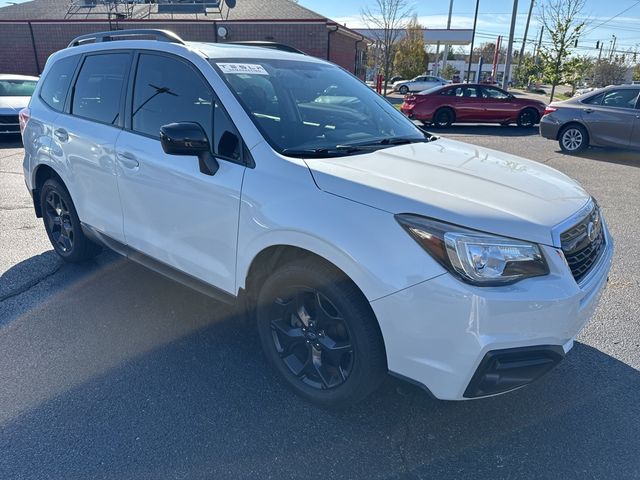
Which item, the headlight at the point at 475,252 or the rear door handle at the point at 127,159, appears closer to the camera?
the headlight at the point at 475,252

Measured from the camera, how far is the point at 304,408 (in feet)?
8.75

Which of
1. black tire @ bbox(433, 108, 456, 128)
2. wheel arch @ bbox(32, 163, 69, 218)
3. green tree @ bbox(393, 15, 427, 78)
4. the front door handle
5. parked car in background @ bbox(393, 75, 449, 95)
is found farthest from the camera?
green tree @ bbox(393, 15, 427, 78)

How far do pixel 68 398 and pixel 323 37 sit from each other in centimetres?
2597

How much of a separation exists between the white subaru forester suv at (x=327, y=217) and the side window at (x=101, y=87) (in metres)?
0.02

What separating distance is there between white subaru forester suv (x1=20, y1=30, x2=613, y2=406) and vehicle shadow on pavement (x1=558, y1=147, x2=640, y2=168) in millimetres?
8828

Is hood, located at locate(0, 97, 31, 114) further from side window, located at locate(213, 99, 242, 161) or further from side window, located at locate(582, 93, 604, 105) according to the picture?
side window, located at locate(582, 93, 604, 105)

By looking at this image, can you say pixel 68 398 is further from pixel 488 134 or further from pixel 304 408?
pixel 488 134

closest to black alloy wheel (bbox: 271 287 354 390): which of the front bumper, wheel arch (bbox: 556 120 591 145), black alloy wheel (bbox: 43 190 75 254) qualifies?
Result: the front bumper

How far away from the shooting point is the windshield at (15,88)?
11.7 metres

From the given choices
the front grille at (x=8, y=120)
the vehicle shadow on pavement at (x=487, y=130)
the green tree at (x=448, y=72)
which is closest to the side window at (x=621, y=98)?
the vehicle shadow on pavement at (x=487, y=130)

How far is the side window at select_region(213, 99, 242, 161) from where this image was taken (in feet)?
8.88

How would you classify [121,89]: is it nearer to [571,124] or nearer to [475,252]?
[475,252]

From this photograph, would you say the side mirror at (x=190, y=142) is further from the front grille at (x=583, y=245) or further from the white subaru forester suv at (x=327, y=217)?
the front grille at (x=583, y=245)

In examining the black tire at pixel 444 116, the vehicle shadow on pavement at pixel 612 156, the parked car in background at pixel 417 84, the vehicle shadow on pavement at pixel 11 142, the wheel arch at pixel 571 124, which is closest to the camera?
the vehicle shadow on pavement at pixel 612 156
